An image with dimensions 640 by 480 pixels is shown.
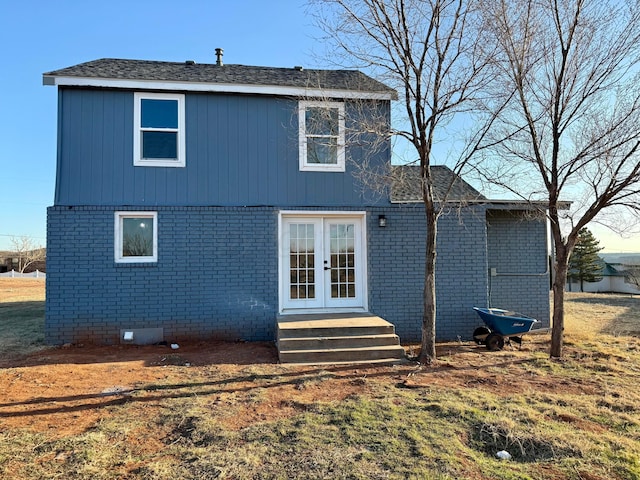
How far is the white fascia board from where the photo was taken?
321 inches

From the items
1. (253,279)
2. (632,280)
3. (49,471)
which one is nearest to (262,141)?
(253,279)

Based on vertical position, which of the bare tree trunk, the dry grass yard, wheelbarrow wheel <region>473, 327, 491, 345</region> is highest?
the bare tree trunk

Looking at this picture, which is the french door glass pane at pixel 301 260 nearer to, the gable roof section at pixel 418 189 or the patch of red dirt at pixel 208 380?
the patch of red dirt at pixel 208 380

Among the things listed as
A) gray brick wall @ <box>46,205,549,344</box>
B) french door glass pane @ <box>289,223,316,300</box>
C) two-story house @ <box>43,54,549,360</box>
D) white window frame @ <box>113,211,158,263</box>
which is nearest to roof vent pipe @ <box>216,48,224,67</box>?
two-story house @ <box>43,54,549,360</box>

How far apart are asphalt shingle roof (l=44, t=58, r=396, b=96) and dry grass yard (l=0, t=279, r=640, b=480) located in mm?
5412

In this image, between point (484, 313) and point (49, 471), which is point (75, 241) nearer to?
point (49, 471)

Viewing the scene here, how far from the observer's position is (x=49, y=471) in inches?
130

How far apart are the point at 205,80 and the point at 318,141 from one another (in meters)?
2.62

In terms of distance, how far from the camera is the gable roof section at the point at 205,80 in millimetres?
8219

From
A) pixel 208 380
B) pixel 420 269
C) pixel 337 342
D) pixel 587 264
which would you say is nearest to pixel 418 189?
pixel 420 269

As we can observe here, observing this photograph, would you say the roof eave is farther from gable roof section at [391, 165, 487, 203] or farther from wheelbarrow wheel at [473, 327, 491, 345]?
wheelbarrow wheel at [473, 327, 491, 345]

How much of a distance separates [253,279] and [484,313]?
4644mm

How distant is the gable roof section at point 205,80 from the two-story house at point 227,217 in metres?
0.04

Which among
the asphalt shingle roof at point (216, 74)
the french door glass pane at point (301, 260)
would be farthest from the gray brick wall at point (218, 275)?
the asphalt shingle roof at point (216, 74)
